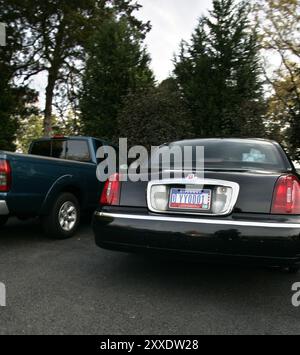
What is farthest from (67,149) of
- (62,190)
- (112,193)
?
(112,193)

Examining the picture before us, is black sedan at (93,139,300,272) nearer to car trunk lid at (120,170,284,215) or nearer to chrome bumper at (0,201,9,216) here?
car trunk lid at (120,170,284,215)

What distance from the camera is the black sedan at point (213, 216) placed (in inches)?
113

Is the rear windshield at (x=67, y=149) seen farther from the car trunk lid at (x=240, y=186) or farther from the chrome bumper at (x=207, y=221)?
the car trunk lid at (x=240, y=186)

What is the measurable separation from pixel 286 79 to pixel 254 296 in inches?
864

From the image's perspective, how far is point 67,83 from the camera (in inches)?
795

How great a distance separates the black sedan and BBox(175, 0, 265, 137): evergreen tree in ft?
21.5

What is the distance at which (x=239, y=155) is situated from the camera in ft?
12.3

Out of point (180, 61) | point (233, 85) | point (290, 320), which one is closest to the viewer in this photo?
point (290, 320)

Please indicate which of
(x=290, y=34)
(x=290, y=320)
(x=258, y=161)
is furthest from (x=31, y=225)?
(x=290, y=34)

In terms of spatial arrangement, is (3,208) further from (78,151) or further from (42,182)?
(78,151)

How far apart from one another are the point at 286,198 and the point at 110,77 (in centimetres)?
841

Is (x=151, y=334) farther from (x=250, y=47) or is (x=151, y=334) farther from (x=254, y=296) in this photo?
(x=250, y=47)

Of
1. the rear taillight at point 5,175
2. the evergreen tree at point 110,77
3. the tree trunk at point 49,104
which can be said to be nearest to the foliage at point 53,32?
the tree trunk at point 49,104

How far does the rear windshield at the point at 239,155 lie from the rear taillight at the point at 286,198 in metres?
0.40
